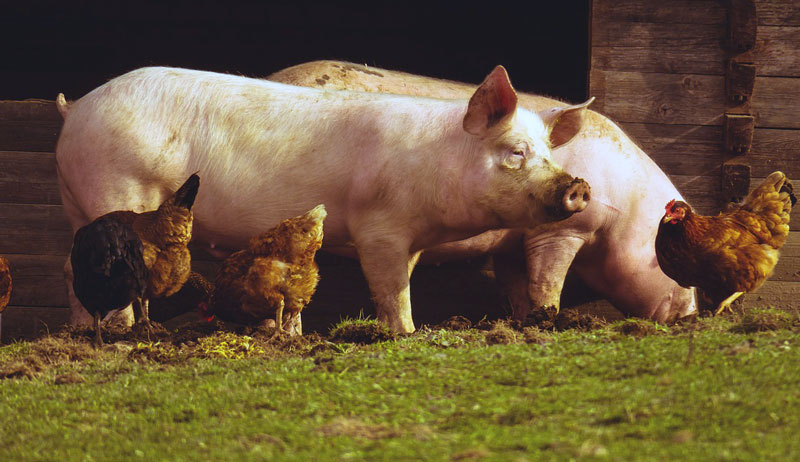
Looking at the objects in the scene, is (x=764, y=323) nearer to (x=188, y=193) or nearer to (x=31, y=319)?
(x=188, y=193)

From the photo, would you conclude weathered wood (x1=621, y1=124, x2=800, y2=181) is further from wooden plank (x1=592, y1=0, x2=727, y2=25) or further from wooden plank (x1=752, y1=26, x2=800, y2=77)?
wooden plank (x1=592, y1=0, x2=727, y2=25)

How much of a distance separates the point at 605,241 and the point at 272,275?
222 cm

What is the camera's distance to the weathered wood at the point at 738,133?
6.74m

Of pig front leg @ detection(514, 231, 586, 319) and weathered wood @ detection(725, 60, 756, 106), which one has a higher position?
weathered wood @ detection(725, 60, 756, 106)

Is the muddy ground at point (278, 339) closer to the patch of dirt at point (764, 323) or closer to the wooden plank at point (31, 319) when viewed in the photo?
the patch of dirt at point (764, 323)

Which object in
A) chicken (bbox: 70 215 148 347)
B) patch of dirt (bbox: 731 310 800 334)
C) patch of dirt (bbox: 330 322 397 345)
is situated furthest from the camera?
chicken (bbox: 70 215 148 347)

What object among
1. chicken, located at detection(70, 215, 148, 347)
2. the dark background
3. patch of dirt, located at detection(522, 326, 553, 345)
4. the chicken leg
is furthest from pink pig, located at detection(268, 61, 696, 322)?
the dark background

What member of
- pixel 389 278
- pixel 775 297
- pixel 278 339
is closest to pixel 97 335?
pixel 278 339

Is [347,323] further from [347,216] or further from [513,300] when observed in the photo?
[513,300]

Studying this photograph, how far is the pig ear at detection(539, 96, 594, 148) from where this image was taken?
5.38 m

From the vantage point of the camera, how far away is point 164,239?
5012 mm

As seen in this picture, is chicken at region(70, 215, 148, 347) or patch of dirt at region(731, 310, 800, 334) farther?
chicken at region(70, 215, 148, 347)

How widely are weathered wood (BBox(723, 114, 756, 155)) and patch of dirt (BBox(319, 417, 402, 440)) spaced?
456 centimetres

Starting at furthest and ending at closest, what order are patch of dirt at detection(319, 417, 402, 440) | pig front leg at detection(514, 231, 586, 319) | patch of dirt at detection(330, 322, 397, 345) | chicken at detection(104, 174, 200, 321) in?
pig front leg at detection(514, 231, 586, 319) → chicken at detection(104, 174, 200, 321) → patch of dirt at detection(330, 322, 397, 345) → patch of dirt at detection(319, 417, 402, 440)
